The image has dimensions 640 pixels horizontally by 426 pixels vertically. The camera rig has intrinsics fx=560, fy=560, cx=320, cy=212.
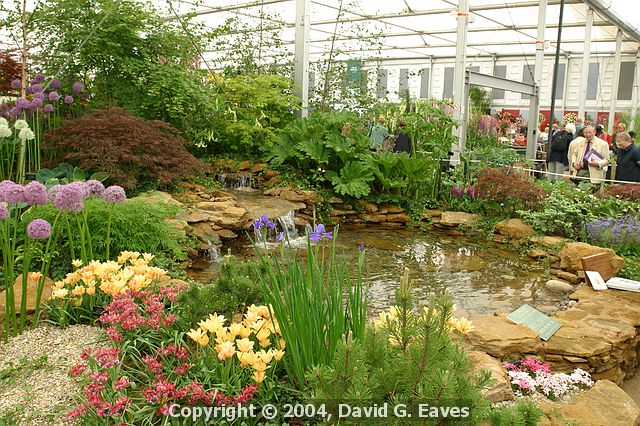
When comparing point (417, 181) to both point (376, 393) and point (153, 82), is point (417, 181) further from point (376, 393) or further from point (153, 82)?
point (376, 393)

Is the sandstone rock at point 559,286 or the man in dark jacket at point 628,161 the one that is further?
the man in dark jacket at point 628,161

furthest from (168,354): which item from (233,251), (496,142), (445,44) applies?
(445,44)

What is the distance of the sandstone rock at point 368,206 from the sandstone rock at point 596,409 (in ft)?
18.2

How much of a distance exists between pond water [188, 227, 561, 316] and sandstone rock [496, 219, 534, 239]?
255 millimetres

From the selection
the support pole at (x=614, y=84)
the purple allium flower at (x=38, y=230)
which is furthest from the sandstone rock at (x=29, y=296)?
the support pole at (x=614, y=84)

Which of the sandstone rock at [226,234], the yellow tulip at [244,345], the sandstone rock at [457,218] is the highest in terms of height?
the yellow tulip at [244,345]

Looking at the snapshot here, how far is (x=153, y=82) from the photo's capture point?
7.31m

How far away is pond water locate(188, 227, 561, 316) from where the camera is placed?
491 centimetres

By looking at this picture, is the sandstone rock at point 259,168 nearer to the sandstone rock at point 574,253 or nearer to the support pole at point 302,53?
the support pole at point 302,53

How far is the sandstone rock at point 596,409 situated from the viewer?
2328 mm

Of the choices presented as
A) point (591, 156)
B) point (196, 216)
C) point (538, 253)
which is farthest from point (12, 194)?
point (591, 156)

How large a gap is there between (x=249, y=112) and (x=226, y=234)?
10.6 ft

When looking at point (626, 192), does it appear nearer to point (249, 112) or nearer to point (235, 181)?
point (235, 181)

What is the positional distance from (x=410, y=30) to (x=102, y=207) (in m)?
14.2
